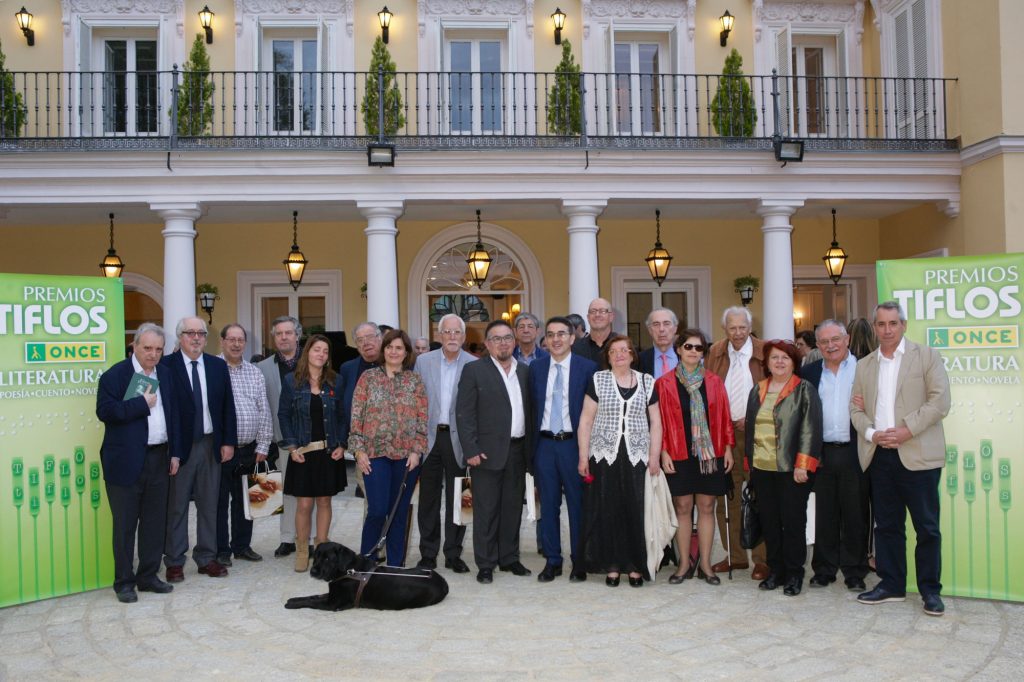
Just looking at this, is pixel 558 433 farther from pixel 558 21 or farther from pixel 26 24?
pixel 26 24

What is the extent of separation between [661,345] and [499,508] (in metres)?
1.59

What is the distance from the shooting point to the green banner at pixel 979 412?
198 inches

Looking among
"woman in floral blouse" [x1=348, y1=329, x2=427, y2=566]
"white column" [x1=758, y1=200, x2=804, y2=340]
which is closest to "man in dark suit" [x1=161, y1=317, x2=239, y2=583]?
"woman in floral blouse" [x1=348, y1=329, x2=427, y2=566]

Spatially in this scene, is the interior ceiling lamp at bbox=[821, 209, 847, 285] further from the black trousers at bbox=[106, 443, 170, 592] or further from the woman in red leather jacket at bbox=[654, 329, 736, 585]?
the black trousers at bbox=[106, 443, 170, 592]

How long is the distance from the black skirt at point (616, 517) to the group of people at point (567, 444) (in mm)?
13

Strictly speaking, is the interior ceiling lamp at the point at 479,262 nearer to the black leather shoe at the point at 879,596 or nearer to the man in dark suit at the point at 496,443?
the man in dark suit at the point at 496,443

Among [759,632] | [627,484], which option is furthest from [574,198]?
[759,632]

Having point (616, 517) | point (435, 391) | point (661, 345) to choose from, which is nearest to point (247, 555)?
point (435, 391)

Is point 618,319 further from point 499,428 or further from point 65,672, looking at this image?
point 65,672

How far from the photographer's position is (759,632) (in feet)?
14.8

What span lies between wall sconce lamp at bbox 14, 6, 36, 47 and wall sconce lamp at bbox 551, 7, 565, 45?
7441 millimetres

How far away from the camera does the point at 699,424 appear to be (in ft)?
17.4

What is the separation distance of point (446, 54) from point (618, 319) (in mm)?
4789

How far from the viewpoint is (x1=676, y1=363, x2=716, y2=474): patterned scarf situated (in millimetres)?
5316
